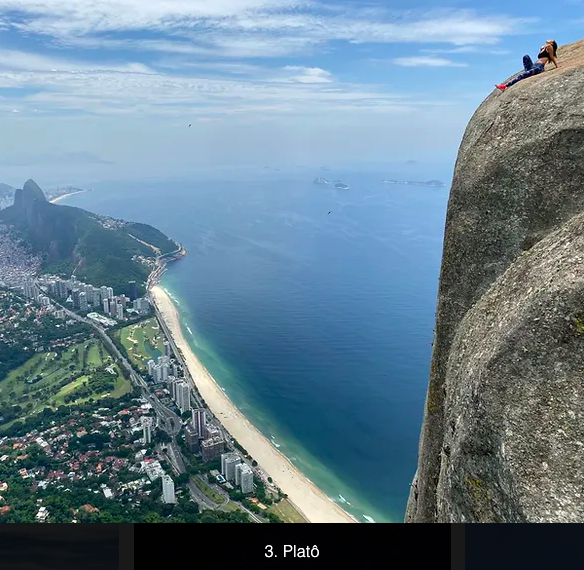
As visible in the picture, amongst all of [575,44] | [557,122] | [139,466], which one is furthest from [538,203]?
[139,466]

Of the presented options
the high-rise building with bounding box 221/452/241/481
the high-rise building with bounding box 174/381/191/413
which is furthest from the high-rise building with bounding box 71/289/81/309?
the high-rise building with bounding box 221/452/241/481

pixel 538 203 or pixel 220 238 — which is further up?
pixel 538 203

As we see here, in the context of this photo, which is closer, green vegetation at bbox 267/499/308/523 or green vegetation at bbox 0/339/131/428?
green vegetation at bbox 267/499/308/523

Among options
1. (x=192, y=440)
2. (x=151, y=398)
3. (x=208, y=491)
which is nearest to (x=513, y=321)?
(x=208, y=491)

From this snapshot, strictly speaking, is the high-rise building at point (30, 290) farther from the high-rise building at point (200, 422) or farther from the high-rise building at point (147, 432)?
the high-rise building at point (200, 422)

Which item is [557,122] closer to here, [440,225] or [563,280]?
[563,280]

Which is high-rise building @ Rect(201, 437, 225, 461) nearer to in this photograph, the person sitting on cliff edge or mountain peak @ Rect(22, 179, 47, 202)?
the person sitting on cliff edge

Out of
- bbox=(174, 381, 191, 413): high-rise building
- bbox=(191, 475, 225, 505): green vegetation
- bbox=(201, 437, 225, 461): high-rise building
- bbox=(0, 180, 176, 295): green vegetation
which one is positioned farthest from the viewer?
bbox=(0, 180, 176, 295): green vegetation
